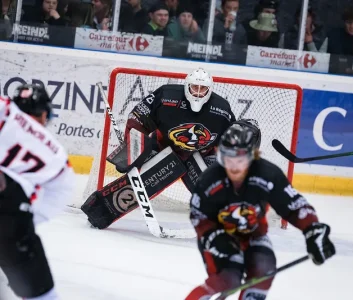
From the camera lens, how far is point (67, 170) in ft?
9.95

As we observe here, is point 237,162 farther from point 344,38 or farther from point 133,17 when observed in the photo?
point 344,38

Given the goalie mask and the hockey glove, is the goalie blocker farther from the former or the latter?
the hockey glove

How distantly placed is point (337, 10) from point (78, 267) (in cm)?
333

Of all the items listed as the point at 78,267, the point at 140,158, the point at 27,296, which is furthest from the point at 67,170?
the point at 140,158

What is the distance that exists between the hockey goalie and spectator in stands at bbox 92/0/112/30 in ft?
5.20

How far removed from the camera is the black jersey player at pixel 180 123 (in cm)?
518

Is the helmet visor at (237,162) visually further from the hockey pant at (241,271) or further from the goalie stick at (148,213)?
the goalie stick at (148,213)

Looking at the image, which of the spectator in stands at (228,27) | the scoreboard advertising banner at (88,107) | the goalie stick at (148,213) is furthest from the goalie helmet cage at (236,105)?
the spectator in stands at (228,27)

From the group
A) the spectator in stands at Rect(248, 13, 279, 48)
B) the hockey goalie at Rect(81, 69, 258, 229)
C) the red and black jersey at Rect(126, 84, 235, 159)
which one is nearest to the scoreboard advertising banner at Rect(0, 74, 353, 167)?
the spectator in stands at Rect(248, 13, 279, 48)

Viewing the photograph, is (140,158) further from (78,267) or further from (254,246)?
(254,246)

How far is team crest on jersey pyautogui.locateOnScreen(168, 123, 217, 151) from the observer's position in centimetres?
522

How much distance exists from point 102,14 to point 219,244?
147 inches

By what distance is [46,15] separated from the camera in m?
6.73

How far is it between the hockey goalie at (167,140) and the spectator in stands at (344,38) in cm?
194
